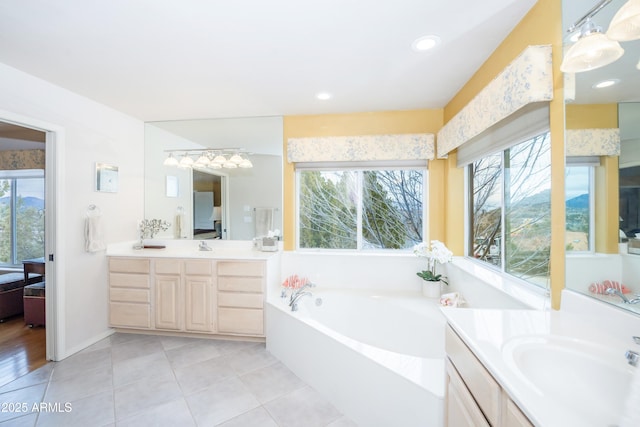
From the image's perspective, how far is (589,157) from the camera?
3.88 ft

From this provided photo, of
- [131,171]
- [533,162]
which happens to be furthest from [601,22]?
[131,171]

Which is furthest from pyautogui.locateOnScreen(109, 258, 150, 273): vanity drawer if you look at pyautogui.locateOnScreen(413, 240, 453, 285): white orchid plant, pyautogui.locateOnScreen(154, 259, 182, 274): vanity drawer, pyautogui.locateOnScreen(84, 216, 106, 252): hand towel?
pyautogui.locateOnScreen(413, 240, 453, 285): white orchid plant

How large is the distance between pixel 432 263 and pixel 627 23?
2302 mm

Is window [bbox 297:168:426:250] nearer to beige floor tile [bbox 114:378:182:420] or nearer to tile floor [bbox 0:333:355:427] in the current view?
tile floor [bbox 0:333:355:427]

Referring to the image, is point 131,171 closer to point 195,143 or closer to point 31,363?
point 195,143

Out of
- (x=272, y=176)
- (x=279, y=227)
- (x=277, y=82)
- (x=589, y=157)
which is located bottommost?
(x=279, y=227)

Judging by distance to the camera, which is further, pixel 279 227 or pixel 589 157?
pixel 279 227

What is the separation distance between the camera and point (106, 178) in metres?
2.83

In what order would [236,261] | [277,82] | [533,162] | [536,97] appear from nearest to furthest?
[536,97]
[533,162]
[277,82]
[236,261]

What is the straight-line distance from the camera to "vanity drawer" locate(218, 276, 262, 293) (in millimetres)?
2648

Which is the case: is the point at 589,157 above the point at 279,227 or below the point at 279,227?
Result: above

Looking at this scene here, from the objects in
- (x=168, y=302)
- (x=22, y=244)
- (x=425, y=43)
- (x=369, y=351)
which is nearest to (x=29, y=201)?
(x=22, y=244)

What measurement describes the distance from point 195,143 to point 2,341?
111 inches

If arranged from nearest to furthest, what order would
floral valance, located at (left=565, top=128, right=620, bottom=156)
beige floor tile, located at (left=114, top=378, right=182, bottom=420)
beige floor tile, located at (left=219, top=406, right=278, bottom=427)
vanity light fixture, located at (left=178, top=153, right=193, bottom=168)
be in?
floral valance, located at (left=565, top=128, right=620, bottom=156) < beige floor tile, located at (left=219, top=406, right=278, bottom=427) < beige floor tile, located at (left=114, top=378, right=182, bottom=420) < vanity light fixture, located at (left=178, top=153, right=193, bottom=168)
